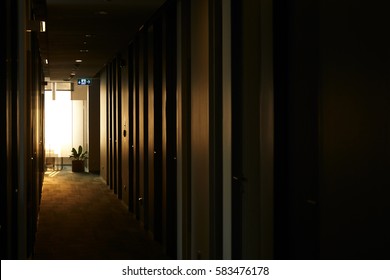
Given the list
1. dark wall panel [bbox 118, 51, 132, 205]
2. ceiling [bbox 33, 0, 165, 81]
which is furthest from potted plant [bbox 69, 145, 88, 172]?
dark wall panel [bbox 118, 51, 132, 205]

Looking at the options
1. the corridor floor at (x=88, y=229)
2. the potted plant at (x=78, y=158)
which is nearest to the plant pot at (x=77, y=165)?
the potted plant at (x=78, y=158)

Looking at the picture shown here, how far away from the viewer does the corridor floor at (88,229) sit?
5.82 m

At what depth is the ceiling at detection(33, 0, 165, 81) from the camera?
233 inches

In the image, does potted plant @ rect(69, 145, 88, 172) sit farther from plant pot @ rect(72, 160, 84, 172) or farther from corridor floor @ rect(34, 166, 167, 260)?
corridor floor @ rect(34, 166, 167, 260)

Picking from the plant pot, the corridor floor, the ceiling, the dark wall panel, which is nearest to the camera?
the corridor floor

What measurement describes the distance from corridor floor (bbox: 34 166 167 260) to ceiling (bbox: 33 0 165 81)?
256 centimetres

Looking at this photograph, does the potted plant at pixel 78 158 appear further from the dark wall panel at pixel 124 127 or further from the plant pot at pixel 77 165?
the dark wall panel at pixel 124 127

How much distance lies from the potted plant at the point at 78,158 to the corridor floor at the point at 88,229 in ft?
14.3

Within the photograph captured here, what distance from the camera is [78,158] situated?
16.6m

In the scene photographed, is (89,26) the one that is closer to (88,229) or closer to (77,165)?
(88,229)

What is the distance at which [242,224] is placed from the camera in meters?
3.54

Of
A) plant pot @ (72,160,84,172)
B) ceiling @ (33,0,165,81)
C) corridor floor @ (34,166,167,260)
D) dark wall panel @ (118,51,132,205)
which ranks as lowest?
corridor floor @ (34,166,167,260)

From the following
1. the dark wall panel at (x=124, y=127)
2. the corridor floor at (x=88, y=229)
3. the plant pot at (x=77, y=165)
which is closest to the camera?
the corridor floor at (x=88, y=229)
